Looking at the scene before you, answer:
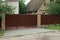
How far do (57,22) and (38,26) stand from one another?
3.64 m

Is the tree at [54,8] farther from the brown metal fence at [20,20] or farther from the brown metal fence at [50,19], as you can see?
the brown metal fence at [20,20]

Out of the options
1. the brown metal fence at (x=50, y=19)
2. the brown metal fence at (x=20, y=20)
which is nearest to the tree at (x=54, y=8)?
the brown metal fence at (x=50, y=19)

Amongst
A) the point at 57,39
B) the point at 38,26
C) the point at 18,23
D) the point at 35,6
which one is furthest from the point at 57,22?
the point at 35,6

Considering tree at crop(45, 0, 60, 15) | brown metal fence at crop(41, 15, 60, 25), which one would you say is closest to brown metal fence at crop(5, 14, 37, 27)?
brown metal fence at crop(41, 15, 60, 25)

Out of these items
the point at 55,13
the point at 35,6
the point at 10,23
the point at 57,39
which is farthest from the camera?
the point at 35,6

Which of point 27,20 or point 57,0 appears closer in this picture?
point 27,20

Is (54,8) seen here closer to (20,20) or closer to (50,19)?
(50,19)

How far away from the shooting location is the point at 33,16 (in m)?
27.4

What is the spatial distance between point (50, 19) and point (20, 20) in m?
5.00

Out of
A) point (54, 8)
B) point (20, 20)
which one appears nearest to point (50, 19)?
point (54, 8)

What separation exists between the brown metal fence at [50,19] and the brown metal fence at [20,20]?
1259 mm

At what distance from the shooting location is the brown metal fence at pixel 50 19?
28.2m

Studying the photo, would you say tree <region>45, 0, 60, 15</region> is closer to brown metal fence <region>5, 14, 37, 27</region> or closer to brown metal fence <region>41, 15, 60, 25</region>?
brown metal fence <region>41, 15, 60, 25</region>

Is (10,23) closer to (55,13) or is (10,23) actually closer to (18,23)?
(18,23)
